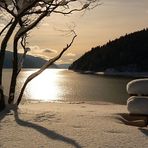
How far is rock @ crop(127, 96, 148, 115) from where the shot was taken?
14836 millimetres

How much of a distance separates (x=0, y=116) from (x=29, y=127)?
225cm

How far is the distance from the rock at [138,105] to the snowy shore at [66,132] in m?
0.45

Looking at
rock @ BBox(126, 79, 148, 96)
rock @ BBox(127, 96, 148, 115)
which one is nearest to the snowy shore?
rock @ BBox(127, 96, 148, 115)

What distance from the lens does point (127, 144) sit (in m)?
10.6

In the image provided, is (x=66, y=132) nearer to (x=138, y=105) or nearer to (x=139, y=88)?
(x=138, y=105)

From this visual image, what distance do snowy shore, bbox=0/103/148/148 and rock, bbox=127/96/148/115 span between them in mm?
453

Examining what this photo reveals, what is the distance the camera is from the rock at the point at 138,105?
48.7 ft

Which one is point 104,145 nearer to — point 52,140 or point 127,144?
point 127,144

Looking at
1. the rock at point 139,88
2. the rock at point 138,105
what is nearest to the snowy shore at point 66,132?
the rock at point 138,105

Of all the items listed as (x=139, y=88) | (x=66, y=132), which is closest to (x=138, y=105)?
(x=139, y=88)

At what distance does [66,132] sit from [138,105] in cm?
406

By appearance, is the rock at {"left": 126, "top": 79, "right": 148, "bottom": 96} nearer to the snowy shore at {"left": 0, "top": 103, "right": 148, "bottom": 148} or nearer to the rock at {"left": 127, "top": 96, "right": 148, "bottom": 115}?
the rock at {"left": 127, "top": 96, "right": 148, "bottom": 115}

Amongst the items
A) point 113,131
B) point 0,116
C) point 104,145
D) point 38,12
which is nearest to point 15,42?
point 38,12

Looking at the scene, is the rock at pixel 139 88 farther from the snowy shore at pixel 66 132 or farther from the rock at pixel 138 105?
the snowy shore at pixel 66 132
